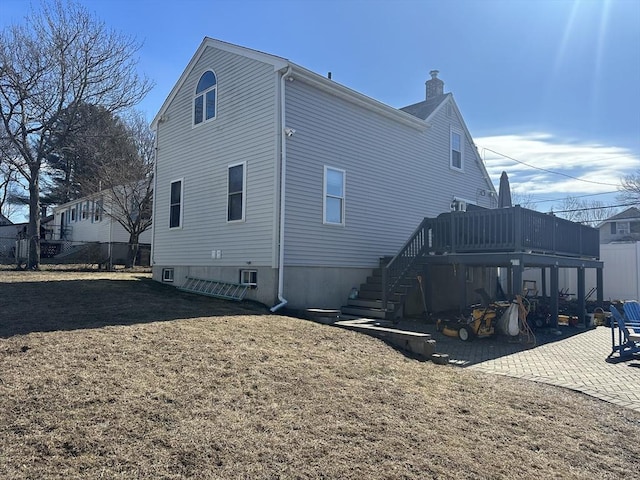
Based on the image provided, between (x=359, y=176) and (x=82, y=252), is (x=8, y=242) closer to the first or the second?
(x=82, y=252)

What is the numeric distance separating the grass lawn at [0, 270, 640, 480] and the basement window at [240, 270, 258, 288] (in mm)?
4220

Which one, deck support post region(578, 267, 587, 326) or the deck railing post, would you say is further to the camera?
deck support post region(578, 267, 587, 326)

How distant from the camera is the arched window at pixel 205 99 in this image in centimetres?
1299

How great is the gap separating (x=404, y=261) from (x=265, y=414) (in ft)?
25.5

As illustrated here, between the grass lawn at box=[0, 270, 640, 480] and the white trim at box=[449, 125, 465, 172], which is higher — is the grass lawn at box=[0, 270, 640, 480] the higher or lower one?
the lower one

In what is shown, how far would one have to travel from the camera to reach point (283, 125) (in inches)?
418

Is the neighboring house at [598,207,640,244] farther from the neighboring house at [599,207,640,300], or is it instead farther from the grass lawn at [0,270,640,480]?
the grass lawn at [0,270,640,480]

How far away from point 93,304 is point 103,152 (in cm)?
1558

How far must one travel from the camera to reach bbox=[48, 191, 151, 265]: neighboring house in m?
25.1

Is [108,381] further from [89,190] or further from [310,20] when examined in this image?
[89,190]

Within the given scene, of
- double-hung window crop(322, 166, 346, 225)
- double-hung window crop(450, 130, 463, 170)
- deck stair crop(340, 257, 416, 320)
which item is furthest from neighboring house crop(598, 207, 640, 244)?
double-hung window crop(322, 166, 346, 225)

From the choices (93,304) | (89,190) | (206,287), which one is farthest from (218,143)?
(89,190)

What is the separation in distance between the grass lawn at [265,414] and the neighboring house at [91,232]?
17.7 meters

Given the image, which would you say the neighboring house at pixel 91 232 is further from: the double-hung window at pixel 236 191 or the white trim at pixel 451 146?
the white trim at pixel 451 146
